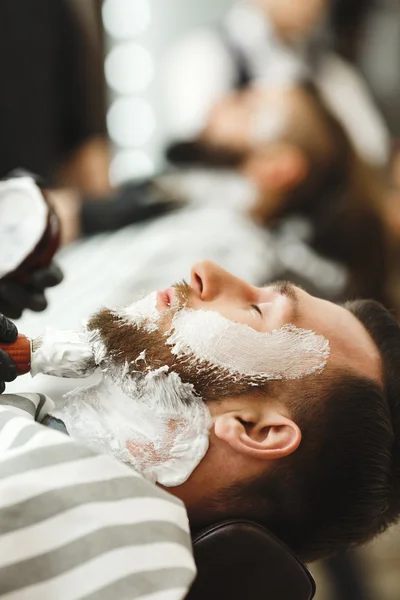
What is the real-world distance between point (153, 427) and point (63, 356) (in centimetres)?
14

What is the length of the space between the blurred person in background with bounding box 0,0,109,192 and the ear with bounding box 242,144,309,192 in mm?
768

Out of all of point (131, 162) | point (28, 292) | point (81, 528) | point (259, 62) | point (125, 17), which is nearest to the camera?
point (81, 528)

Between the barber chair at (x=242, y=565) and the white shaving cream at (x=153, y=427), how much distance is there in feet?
0.26

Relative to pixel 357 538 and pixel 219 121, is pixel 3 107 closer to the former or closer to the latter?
pixel 219 121

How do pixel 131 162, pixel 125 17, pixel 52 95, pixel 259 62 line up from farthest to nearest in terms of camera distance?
pixel 131 162
pixel 125 17
pixel 259 62
pixel 52 95

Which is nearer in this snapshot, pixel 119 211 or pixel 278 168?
pixel 119 211

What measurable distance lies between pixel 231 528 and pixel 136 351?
0.23 metres

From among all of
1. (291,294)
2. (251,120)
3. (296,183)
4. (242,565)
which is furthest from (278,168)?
(242,565)

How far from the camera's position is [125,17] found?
313 centimetres

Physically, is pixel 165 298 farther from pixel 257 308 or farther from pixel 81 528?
pixel 81 528

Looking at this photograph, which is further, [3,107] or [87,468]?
[3,107]

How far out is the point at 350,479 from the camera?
827mm

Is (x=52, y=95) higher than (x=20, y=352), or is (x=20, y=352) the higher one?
(x=20, y=352)

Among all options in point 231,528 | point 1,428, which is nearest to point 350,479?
point 231,528
